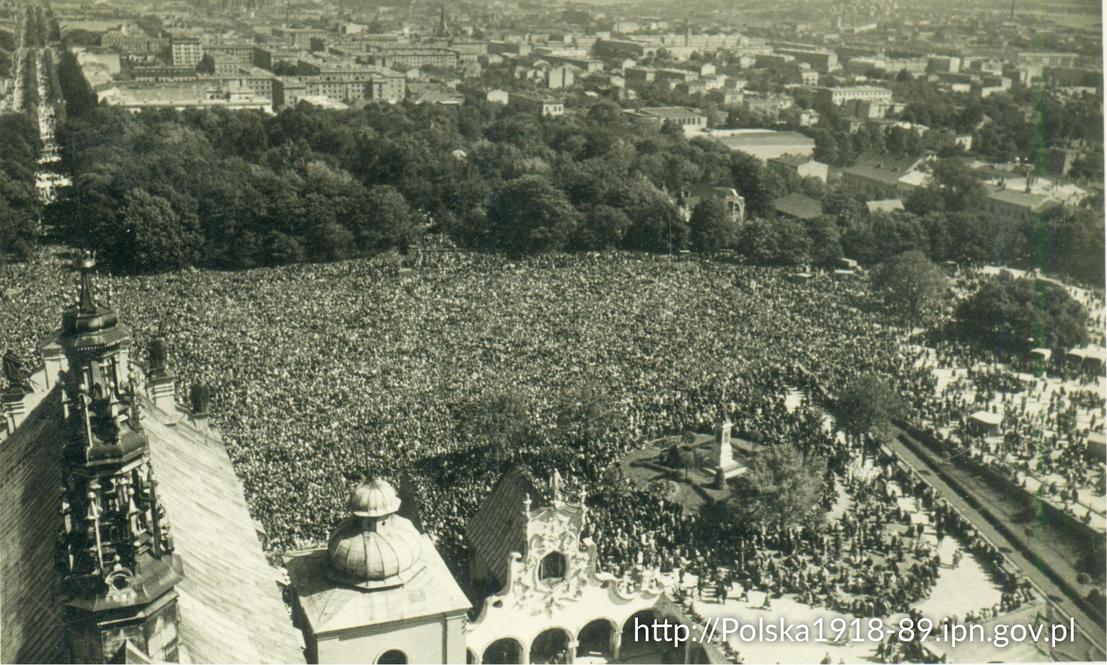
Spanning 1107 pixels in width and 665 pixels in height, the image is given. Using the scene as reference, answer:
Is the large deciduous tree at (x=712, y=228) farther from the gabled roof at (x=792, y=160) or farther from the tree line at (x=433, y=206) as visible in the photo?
the gabled roof at (x=792, y=160)

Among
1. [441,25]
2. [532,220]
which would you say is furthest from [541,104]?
[441,25]

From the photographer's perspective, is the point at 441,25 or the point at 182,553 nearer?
the point at 182,553

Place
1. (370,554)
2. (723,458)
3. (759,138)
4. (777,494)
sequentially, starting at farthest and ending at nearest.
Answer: (759,138) → (723,458) → (777,494) → (370,554)

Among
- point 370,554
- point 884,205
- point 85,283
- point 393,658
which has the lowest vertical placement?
point 884,205

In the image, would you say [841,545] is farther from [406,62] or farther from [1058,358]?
[406,62]

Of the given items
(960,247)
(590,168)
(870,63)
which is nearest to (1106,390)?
(960,247)

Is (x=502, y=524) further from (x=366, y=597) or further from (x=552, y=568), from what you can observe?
(x=366, y=597)

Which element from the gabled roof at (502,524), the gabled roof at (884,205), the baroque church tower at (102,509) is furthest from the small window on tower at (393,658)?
the gabled roof at (884,205)
